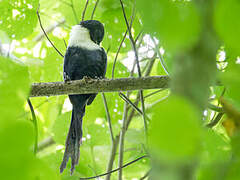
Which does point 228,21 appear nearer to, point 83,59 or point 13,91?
point 13,91

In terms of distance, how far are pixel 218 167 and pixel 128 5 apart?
1.87 m

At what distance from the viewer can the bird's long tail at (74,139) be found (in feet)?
6.92

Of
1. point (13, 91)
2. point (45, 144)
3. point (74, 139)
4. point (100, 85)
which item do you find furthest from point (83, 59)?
point (13, 91)

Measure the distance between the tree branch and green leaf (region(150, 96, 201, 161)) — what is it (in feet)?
4.52

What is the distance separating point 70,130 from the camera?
2.44 m

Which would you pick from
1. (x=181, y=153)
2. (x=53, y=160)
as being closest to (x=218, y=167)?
(x=181, y=153)

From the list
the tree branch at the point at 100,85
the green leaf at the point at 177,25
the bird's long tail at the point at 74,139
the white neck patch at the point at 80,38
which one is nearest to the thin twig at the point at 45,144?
the bird's long tail at the point at 74,139

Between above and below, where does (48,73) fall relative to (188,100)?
below

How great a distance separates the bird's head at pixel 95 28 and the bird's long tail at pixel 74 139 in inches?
23.4

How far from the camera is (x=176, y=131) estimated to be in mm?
361

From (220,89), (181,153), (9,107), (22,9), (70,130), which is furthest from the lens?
(70,130)

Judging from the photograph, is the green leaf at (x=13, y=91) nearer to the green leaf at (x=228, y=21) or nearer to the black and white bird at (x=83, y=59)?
the green leaf at (x=228, y=21)

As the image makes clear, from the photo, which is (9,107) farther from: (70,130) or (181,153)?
(70,130)

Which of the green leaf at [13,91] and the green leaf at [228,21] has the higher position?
the green leaf at [228,21]
